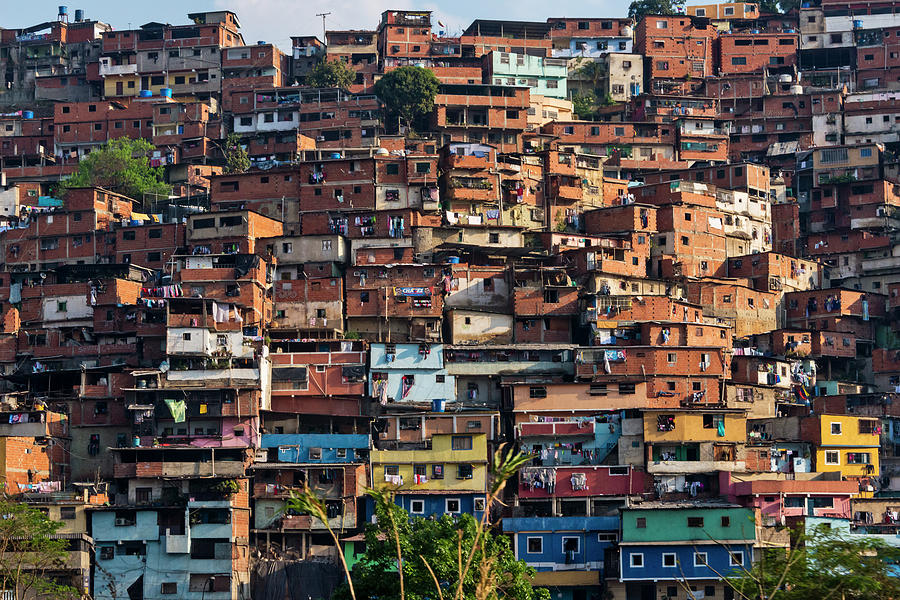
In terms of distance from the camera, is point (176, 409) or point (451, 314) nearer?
point (176, 409)

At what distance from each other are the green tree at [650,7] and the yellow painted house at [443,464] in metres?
42.8

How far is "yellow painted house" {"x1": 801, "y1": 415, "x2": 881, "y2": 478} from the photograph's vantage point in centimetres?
5241

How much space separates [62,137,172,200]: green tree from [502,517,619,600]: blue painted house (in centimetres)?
2821

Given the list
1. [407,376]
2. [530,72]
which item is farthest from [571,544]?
[530,72]

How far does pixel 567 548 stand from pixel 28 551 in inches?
656

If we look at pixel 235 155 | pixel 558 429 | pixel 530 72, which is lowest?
pixel 558 429

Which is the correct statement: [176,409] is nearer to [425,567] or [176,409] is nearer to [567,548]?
[567,548]

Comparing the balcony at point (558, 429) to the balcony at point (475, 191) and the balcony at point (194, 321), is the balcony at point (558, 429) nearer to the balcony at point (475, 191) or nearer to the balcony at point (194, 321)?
the balcony at point (194, 321)

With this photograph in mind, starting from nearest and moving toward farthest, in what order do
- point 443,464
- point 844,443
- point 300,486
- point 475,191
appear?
point 300,486
point 443,464
point 844,443
point 475,191

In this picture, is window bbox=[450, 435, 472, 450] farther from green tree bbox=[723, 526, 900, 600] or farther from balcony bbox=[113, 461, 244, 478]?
green tree bbox=[723, 526, 900, 600]

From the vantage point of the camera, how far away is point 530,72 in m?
76.2

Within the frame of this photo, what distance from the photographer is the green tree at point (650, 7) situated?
85.4 metres

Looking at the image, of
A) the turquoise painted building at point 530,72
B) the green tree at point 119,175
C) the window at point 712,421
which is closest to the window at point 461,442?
the window at point 712,421

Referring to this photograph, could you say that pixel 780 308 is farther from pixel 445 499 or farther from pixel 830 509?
pixel 445 499
